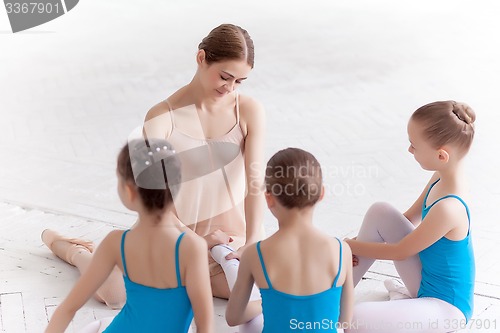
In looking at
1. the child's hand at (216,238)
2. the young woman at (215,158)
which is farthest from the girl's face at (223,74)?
the child's hand at (216,238)

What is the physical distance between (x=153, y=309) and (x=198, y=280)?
209 mm

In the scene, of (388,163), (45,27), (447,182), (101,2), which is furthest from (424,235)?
(101,2)

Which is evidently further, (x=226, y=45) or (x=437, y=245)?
(x=226, y=45)

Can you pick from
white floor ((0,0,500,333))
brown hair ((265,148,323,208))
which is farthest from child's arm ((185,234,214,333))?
white floor ((0,0,500,333))

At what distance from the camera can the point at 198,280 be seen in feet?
8.63

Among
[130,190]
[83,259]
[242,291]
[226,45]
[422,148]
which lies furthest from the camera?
[83,259]

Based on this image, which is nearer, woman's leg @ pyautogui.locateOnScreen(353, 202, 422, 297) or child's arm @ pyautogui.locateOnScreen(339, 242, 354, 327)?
child's arm @ pyautogui.locateOnScreen(339, 242, 354, 327)

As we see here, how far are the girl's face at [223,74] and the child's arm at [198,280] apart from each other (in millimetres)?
1051

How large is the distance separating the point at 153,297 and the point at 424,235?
118cm

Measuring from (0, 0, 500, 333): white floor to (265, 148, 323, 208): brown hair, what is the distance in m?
1.12

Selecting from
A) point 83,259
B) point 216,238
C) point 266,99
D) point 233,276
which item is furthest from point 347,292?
point 266,99

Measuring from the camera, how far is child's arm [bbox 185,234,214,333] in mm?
2604

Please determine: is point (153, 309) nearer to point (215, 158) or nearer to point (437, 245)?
point (215, 158)

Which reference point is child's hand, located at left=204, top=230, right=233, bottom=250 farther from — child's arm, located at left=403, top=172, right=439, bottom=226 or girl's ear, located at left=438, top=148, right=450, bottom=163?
girl's ear, located at left=438, top=148, right=450, bottom=163
